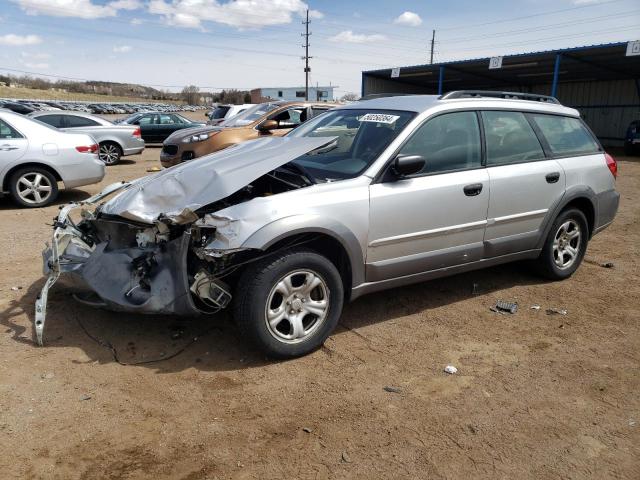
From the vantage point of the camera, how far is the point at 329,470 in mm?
2512

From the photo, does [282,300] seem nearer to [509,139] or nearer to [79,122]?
[509,139]

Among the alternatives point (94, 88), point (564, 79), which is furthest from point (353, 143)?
point (94, 88)

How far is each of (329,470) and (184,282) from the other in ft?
4.92

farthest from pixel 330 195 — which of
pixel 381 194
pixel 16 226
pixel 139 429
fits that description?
pixel 16 226

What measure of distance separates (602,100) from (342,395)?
97.5 ft

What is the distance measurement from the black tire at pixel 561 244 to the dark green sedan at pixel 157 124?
57.4 feet

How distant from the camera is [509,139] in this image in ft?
15.1

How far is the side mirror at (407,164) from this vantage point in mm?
3723

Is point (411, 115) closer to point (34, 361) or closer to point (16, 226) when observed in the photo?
point (34, 361)

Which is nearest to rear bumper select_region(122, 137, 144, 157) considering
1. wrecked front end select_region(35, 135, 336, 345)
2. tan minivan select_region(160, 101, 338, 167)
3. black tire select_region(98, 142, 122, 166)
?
black tire select_region(98, 142, 122, 166)

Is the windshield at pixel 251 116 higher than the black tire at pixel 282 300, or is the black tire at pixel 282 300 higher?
the windshield at pixel 251 116

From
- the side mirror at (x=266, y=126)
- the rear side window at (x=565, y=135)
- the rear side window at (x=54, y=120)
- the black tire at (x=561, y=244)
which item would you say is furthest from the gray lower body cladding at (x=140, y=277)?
the rear side window at (x=54, y=120)

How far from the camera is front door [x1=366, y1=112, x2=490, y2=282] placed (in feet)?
12.5

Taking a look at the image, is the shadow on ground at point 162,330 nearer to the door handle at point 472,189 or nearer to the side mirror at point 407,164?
the door handle at point 472,189
